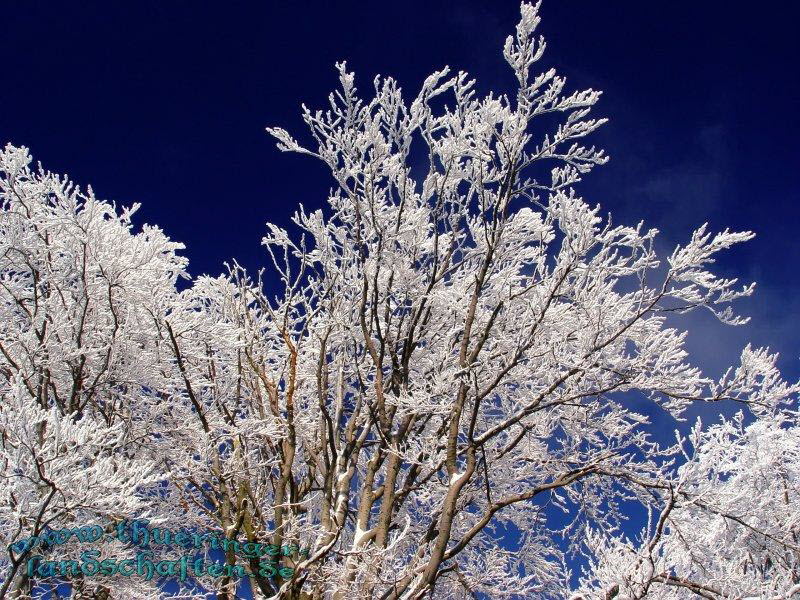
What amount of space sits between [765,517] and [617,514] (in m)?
5.43

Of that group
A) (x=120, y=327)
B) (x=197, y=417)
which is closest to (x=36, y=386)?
(x=120, y=327)

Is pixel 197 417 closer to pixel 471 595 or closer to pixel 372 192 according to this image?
pixel 372 192

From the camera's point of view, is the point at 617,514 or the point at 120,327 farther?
the point at 617,514

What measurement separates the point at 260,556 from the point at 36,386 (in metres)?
3.99

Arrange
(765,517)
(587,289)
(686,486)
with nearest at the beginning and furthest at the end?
(686,486)
(587,289)
(765,517)

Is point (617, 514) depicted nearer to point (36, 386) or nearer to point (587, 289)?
point (587, 289)

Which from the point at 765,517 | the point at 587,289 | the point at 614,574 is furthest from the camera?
the point at 765,517

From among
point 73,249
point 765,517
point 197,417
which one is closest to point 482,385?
point 197,417

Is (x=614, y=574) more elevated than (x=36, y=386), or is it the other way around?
(x=36, y=386)

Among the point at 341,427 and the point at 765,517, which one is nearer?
the point at 341,427

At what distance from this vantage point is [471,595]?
30.6 ft

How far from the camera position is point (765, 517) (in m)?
12.2

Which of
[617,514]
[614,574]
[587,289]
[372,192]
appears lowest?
[614,574]

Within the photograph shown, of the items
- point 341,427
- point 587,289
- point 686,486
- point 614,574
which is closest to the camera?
point 614,574
